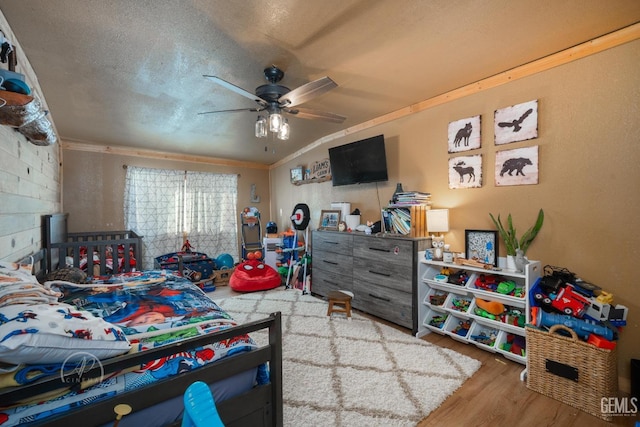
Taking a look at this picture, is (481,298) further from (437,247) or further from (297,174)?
(297,174)

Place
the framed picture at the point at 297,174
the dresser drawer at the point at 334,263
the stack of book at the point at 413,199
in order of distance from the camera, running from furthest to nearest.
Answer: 1. the framed picture at the point at 297,174
2. the dresser drawer at the point at 334,263
3. the stack of book at the point at 413,199

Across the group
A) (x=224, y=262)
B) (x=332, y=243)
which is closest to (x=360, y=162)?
(x=332, y=243)

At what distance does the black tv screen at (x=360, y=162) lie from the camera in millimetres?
3312

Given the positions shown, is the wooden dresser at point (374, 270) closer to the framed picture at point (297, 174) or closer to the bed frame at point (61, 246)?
the framed picture at point (297, 174)

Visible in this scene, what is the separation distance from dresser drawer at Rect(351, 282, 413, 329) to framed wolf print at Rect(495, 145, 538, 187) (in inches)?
54.4

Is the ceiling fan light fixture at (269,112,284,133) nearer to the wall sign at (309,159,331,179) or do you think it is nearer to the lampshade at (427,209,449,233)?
the lampshade at (427,209,449,233)

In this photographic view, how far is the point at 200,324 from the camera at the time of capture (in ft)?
5.02

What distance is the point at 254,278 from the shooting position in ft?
13.8

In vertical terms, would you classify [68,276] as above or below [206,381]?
above

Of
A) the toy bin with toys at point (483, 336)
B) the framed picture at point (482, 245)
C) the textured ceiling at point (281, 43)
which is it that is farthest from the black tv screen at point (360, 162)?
the toy bin with toys at point (483, 336)

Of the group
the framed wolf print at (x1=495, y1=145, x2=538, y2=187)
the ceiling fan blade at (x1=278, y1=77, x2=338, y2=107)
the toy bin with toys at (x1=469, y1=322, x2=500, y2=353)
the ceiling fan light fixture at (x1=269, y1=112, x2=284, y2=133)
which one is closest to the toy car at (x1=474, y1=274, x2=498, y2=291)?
the toy bin with toys at (x1=469, y1=322, x2=500, y2=353)

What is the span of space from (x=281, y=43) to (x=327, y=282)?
282cm

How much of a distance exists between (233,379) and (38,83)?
3.03m

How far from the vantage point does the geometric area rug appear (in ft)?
5.48
